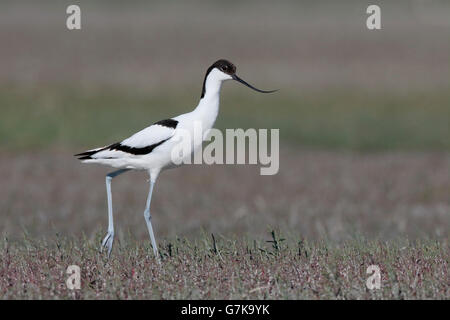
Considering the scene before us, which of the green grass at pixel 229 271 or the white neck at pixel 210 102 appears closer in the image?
the green grass at pixel 229 271

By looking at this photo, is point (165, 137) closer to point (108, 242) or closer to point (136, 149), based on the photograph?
point (136, 149)

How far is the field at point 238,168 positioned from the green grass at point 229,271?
0.7 inches

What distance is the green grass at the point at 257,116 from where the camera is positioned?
69.9ft

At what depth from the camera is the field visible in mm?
6535

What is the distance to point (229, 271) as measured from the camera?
6586 mm

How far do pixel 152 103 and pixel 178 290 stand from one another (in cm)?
2143

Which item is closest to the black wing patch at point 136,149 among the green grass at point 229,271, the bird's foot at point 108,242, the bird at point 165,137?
the bird at point 165,137

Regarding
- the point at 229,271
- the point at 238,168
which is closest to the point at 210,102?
Answer: the point at 229,271

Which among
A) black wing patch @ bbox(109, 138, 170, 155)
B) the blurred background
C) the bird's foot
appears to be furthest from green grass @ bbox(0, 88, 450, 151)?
black wing patch @ bbox(109, 138, 170, 155)

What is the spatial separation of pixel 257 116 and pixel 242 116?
1.45 feet

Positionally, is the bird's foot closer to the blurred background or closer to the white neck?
the blurred background

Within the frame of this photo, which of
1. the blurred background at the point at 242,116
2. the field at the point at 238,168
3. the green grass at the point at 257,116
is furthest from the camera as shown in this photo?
the green grass at the point at 257,116

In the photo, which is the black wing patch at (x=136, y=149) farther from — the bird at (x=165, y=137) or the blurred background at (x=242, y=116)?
the blurred background at (x=242, y=116)
